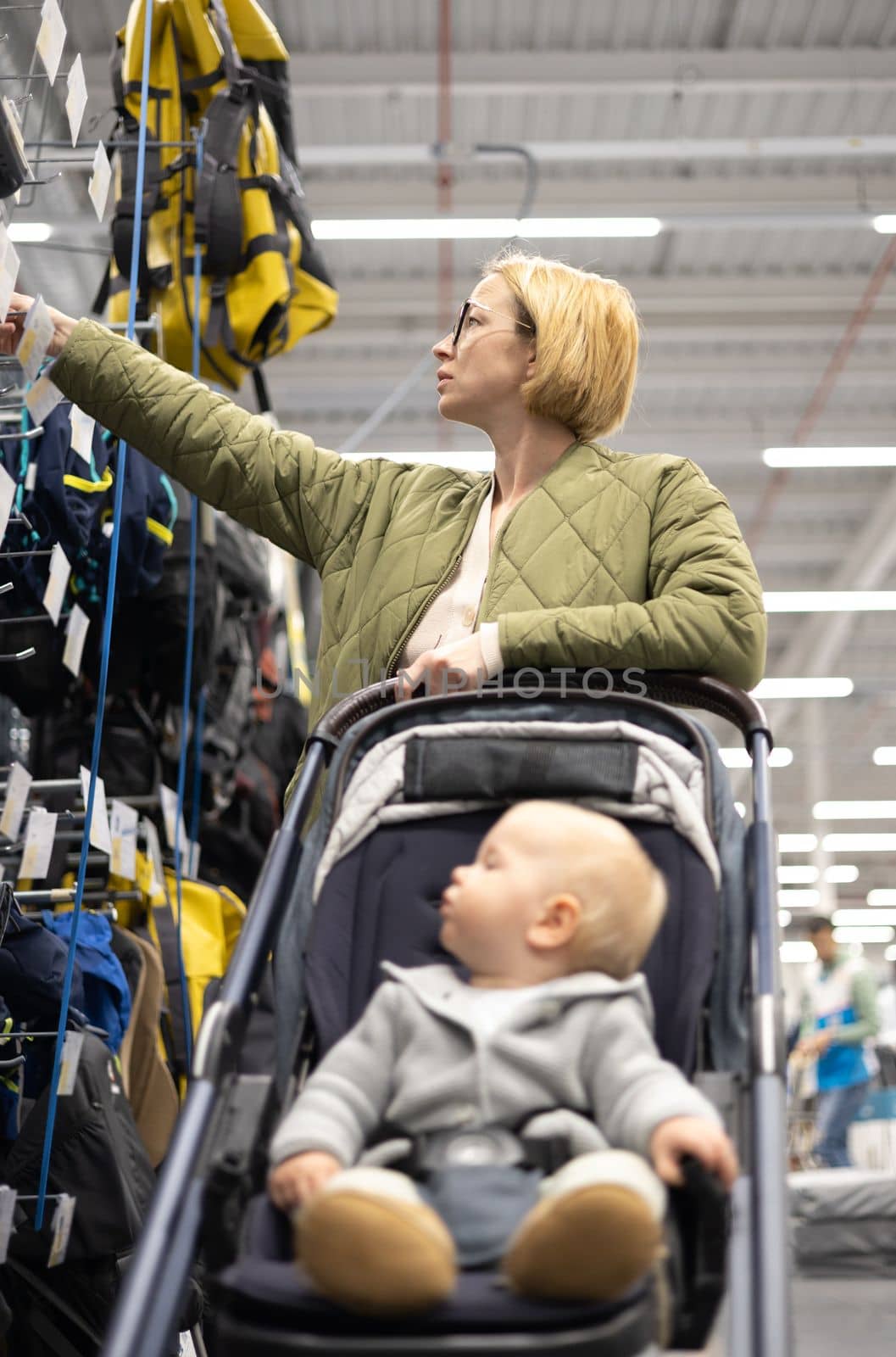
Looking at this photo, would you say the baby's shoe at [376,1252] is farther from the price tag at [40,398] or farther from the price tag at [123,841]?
the price tag at [123,841]

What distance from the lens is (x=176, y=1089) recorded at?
315cm

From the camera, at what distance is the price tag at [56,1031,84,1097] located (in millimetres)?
2400

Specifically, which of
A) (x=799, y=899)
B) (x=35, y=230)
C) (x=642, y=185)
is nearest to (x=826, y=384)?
(x=642, y=185)

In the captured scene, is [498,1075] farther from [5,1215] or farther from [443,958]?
[5,1215]

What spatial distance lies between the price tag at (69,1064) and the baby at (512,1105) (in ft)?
3.45

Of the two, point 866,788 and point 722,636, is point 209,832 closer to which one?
point 722,636

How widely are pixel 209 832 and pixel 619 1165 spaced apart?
347cm

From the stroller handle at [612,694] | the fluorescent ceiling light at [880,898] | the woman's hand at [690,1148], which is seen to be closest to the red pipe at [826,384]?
the stroller handle at [612,694]

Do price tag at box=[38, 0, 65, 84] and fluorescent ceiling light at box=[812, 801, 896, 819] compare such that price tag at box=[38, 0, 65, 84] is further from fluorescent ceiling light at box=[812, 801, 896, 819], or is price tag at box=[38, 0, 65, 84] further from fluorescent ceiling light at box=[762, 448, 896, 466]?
fluorescent ceiling light at box=[812, 801, 896, 819]

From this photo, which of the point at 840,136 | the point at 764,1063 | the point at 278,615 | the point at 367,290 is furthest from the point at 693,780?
the point at 367,290

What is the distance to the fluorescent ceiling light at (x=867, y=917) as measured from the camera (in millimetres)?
24266

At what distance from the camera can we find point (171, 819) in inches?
154

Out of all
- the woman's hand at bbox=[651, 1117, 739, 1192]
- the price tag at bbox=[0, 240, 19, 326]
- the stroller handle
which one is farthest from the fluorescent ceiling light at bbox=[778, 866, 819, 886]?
the woman's hand at bbox=[651, 1117, 739, 1192]

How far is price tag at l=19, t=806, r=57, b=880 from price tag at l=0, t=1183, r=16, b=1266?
1.76 feet
